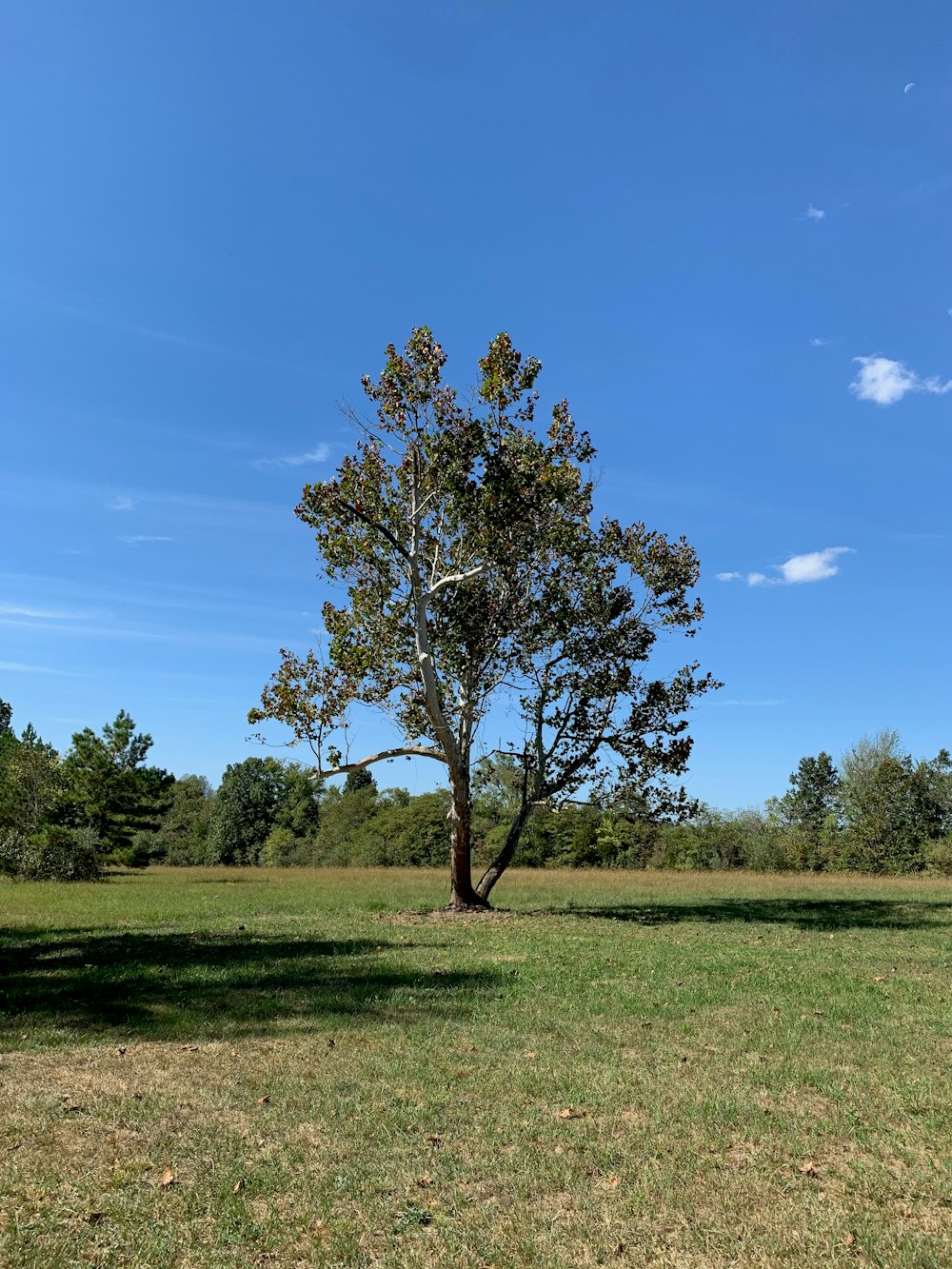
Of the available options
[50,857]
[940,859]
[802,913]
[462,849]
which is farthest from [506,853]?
[940,859]

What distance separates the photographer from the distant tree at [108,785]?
169 ft

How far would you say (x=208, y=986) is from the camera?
12.2 metres

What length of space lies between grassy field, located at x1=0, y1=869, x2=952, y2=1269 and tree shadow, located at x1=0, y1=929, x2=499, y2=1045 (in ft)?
0.26

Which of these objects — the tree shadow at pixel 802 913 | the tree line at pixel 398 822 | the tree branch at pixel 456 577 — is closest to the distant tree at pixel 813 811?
the tree line at pixel 398 822

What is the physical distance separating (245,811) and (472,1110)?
92996mm

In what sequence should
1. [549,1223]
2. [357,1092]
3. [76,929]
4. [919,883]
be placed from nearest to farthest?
[549,1223] < [357,1092] < [76,929] < [919,883]

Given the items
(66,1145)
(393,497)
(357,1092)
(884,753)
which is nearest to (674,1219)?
(357,1092)

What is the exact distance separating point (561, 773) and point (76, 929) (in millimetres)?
14272

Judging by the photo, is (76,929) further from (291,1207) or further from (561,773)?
(291,1207)

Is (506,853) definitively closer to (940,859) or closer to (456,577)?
(456,577)

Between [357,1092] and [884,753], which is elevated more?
[884,753]

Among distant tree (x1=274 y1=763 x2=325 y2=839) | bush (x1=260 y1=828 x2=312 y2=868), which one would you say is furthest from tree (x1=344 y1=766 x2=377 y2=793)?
bush (x1=260 y1=828 x2=312 y2=868)

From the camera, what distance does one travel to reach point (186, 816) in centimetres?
10506

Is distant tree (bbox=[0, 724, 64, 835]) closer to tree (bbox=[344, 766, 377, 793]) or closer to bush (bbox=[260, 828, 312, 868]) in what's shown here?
bush (bbox=[260, 828, 312, 868])
